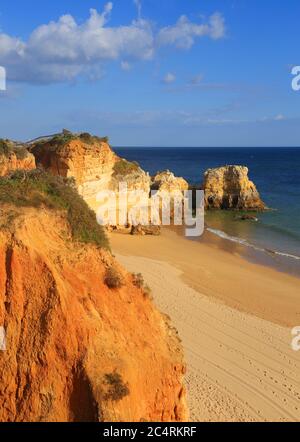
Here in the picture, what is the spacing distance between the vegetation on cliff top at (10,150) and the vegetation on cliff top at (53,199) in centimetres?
1251

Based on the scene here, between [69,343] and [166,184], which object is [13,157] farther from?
[166,184]

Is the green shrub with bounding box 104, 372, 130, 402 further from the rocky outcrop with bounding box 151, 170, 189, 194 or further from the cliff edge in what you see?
the rocky outcrop with bounding box 151, 170, 189, 194

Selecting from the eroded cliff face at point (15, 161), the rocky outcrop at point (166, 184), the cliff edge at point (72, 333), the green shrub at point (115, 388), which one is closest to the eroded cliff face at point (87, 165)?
the eroded cliff face at point (15, 161)

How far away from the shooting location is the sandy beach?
44.7ft

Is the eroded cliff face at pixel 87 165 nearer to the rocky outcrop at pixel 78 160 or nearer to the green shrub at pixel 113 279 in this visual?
the rocky outcrop at pixel 78 160

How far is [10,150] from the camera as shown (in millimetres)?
23594

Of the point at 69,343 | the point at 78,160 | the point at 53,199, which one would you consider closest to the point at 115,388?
the point at 69,343

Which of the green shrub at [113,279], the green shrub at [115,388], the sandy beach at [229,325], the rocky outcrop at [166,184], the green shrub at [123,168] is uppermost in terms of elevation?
the green shrub at [123,168]

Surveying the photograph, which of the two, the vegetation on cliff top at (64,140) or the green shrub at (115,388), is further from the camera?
the vegetation on cliff top at (64,140)

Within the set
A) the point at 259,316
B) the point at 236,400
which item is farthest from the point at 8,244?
the point at 259,316

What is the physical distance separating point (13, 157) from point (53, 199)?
1360 cm

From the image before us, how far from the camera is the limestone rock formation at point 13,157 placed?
73.2ft
